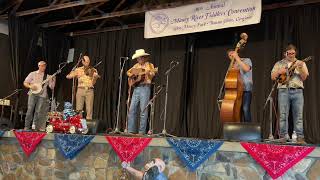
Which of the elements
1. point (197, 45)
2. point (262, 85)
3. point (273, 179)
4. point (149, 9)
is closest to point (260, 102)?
point (262, 85)

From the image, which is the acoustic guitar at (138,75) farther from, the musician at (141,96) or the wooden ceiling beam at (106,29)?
the wooden ceiling beam at (106,29)

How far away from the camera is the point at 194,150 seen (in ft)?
13.1

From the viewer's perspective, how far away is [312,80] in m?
5.75

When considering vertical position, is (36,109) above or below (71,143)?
above

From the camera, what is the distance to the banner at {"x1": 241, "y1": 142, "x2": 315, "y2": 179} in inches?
134

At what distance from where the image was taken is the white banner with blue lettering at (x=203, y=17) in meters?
5.71

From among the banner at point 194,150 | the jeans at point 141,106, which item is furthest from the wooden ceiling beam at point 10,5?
the banner at point 194,150

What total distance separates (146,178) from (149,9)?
353 centimetres

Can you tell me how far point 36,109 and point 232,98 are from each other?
335 cm

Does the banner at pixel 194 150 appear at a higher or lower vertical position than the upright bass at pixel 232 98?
lower

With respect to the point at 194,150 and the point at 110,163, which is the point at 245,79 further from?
the point at 110,163

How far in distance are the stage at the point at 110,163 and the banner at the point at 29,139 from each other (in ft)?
0.17

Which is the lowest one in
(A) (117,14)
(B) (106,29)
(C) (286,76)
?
(C) (286,76)

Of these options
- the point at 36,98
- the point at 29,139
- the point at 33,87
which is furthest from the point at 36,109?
the point at 29,139
